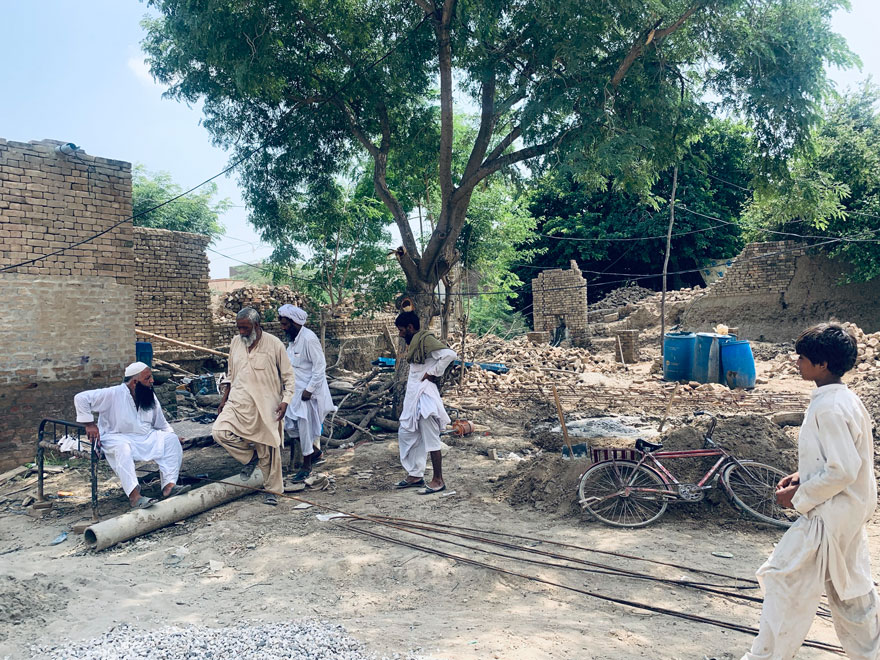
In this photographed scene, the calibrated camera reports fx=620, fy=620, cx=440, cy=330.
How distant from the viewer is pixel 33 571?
14.1 feet

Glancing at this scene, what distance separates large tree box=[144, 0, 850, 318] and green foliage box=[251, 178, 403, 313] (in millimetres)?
2328

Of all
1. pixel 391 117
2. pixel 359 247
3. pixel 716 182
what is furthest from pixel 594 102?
pixel 716 182

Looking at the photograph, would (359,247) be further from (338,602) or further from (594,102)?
(338,602)

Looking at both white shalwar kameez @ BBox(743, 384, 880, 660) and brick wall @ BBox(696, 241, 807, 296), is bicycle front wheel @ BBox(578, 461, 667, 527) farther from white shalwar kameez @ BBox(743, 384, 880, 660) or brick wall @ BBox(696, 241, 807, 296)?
brick wall @ BBox(696, 241, 807, 296)

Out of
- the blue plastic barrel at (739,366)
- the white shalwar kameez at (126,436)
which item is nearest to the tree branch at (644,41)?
the white shalwar kameez at (126,436)

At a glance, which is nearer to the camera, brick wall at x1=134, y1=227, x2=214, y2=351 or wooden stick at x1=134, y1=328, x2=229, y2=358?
wooden stick at x1=134, y1=328, x2=229, y2=358

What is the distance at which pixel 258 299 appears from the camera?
50.8ft

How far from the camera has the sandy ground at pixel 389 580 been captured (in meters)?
3.26

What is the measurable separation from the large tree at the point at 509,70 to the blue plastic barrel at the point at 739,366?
4908 millimetres

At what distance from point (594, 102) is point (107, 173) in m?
6.58

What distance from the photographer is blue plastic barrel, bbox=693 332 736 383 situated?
1307cm

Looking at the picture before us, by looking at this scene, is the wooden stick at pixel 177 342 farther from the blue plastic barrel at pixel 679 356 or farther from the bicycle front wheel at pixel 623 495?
the blue plastic barrel at pixel 679 356

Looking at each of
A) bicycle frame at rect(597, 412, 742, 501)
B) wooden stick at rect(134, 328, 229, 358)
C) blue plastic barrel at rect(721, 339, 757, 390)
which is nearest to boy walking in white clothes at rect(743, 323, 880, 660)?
bicycle frame at rect(597, 412, 742, 501)

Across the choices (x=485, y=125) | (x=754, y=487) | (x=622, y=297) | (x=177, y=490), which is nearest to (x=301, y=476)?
(x=177, y=490)
